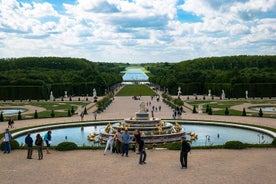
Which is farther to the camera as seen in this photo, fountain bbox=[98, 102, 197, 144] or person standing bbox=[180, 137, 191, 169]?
fountain bbox=[98, 102, 197, 144]

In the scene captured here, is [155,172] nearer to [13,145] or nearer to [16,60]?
[13,145]

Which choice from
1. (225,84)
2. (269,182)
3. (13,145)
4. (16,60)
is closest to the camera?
(269,182)

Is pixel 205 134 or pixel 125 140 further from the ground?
pixel 125 140

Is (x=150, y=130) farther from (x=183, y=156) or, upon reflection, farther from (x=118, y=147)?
(x=183, y=156)

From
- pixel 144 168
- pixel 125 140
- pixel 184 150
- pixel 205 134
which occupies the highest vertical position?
pixel 125 140

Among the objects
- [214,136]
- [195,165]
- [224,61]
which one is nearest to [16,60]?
[224,61]

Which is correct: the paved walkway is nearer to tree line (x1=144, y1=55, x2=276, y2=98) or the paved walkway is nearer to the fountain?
the fountain

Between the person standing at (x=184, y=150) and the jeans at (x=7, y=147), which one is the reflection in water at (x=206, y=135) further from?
the person standing at (x=184, y=150)

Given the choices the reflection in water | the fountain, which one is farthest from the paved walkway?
the reflection in water

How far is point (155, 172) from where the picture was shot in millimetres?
15977

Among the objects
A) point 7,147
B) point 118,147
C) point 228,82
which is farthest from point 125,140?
point 228,82

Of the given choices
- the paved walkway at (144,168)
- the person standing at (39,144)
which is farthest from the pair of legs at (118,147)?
the person standing at (39,144)

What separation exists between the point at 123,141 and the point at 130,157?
89cm

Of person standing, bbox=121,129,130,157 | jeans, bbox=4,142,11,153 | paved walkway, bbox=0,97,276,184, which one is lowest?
paved walkway, bbox=0,97,276,184
